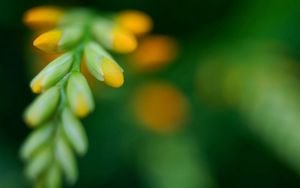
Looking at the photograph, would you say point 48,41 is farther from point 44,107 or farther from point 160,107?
point 160,107

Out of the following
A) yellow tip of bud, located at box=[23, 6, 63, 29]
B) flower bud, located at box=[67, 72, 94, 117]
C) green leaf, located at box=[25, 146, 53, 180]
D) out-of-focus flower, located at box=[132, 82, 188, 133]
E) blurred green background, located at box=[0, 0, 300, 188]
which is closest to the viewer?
flower bud, located at box=[67, 72, 94, 117]

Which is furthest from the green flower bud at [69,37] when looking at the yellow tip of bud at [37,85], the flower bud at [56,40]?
the yellow tip of bud at [37,85]

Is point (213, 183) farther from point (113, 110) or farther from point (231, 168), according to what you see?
point (113, 110)

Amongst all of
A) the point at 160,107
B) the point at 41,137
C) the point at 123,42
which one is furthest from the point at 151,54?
the point at 41,137

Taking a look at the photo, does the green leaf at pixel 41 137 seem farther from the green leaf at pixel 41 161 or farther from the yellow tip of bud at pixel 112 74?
the yellow tip of bud at pixel 112 74

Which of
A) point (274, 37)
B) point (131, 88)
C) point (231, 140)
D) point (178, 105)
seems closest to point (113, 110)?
point (131, 88)

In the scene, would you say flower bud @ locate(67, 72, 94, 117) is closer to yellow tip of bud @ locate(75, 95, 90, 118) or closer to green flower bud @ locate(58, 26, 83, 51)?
yellow tip of bud @ locate(75, 95, 90, 118)

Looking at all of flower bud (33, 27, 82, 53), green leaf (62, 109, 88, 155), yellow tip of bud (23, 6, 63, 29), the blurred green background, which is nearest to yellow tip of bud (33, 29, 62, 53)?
flower bud (33, 27, 82, 53)
